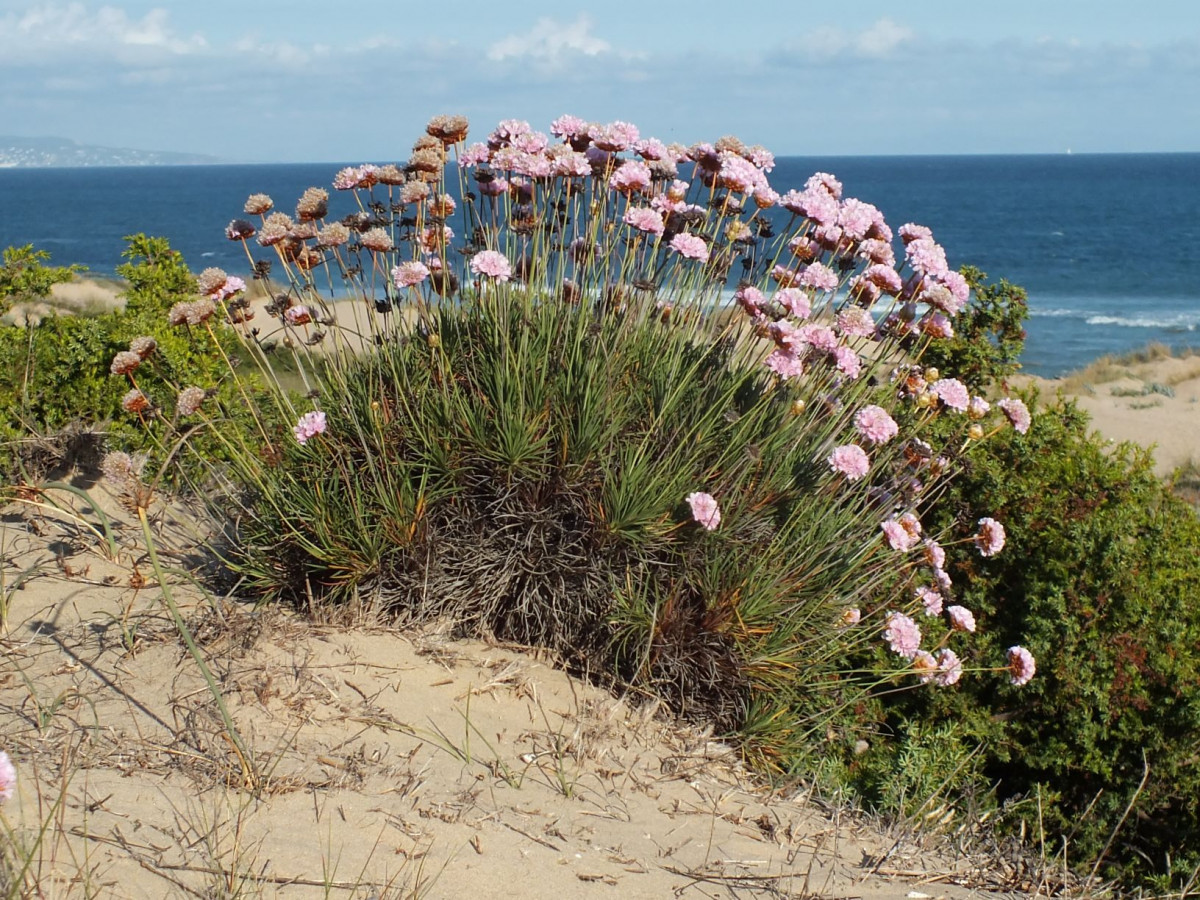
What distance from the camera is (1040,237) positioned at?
71.0m

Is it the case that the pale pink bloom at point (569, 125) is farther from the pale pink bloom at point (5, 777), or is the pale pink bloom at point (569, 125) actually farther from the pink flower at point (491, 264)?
the pale pink bloom at point (5, 777)

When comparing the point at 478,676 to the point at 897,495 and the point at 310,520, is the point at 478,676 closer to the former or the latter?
the point at 310,520

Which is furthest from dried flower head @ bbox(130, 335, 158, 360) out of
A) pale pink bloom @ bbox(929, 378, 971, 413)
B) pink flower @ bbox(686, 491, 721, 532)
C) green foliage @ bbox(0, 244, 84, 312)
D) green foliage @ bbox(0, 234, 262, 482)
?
pale pink bloom @ bbox(929, 378, 971, 413)

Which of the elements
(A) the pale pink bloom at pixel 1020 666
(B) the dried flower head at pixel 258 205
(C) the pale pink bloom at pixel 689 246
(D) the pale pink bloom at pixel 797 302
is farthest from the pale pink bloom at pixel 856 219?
(B) the dried flower head at pixel 258 205

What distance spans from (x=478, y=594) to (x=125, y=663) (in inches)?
52.0

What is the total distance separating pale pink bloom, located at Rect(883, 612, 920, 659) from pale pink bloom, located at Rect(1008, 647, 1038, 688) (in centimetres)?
43

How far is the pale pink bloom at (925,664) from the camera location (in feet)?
13.9

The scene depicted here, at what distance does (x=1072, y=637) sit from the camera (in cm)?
438

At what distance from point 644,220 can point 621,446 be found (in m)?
0.92

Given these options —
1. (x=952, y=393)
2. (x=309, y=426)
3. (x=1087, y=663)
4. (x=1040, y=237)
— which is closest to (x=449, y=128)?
(x=309, y=426)

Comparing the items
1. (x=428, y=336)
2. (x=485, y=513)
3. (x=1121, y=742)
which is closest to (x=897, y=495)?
(x=1121, y=742)

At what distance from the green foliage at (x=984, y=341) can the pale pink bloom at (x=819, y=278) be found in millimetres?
2087

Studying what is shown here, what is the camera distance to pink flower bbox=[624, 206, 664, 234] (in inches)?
166

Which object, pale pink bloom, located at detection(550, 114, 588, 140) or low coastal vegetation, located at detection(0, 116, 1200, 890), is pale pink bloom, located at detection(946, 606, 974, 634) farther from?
pale pink bloom, located at detection(550, 114, 588, 140)
